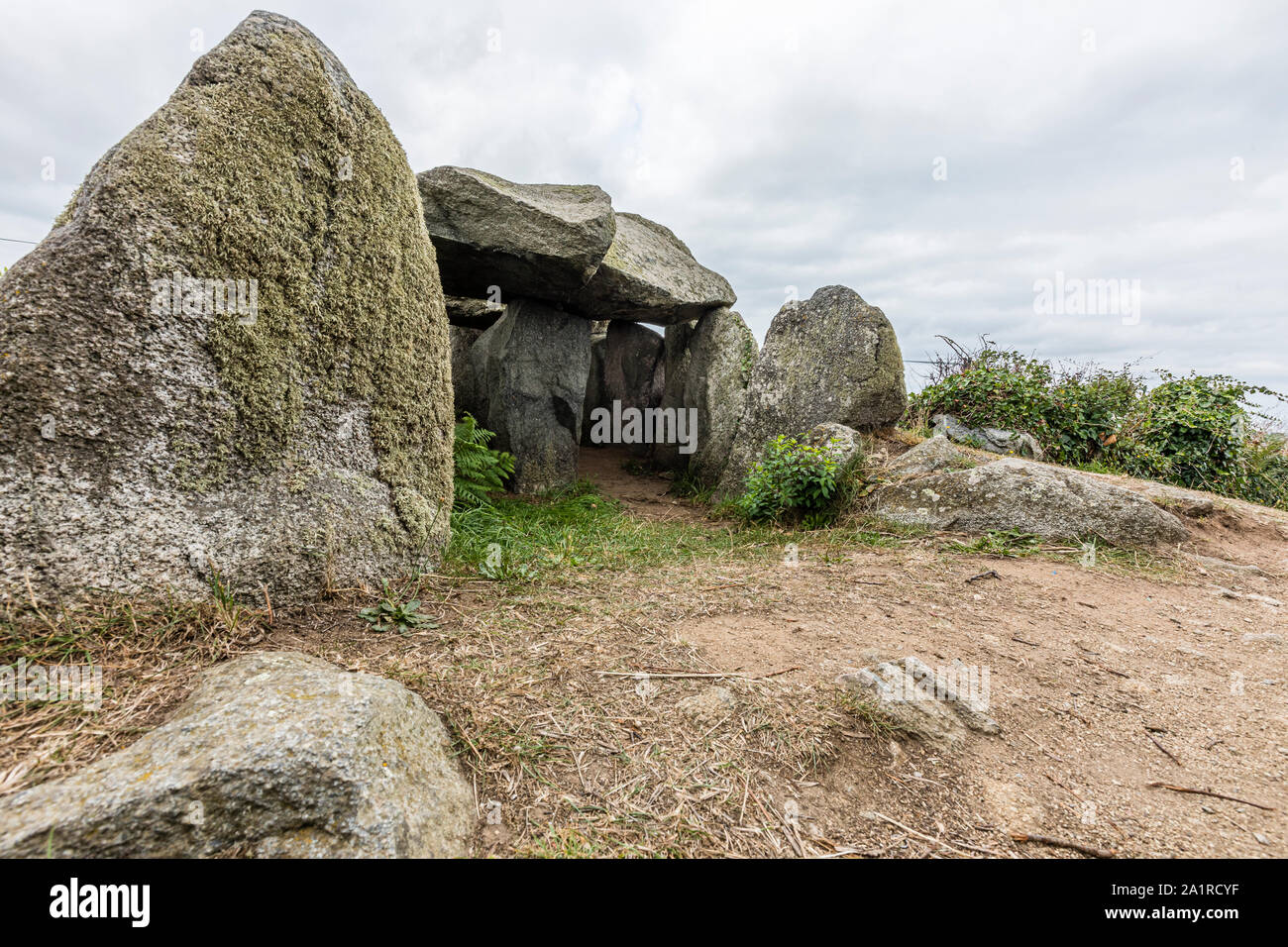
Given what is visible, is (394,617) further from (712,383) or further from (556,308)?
Answer: (712,383)

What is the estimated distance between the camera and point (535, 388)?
7.86 metres

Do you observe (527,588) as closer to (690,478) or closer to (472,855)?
(472,855)

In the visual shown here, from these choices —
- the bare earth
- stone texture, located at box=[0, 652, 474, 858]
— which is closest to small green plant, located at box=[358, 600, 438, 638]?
the bare earth

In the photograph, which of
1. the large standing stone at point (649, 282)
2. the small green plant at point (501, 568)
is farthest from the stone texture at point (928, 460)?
the small green plant at point (501, 568)

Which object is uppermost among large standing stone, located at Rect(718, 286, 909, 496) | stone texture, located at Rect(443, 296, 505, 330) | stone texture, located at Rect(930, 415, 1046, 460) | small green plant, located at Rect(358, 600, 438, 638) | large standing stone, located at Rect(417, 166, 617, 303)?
large standing stone, located at Rect(417, 166, 617, 303)

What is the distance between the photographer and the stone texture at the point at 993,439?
8.22 metres

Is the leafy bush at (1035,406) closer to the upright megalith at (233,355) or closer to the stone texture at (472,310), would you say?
the stone texture at (472,310)

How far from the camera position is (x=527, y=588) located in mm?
3648

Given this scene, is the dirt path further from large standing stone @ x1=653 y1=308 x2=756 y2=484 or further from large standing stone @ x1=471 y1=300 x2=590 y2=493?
large standing stone @ x1=471 y1=300 x2=590 y2=493

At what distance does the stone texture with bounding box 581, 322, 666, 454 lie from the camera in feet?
33.3

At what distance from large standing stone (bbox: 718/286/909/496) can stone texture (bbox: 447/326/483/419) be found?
3404 mm

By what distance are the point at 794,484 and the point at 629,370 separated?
4.76m

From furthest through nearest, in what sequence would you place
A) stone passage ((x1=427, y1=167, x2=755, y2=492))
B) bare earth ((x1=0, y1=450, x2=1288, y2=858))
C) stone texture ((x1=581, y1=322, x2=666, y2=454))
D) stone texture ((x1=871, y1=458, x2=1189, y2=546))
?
1. stone texture ((x1=581, y1=322, x2=666, y2=454))
2. stone passage ((x1=427, y1=167, x2=755, y2=492))
3. stone texture ((x1=871, y1=458, x2=1189, y2=546))
4. bare earth ((x1=0, y1=450, x2=1288, y2=858))

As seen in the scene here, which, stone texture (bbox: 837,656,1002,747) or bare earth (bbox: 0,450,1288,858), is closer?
bare earth (bbox: 0,450,1288,858)
